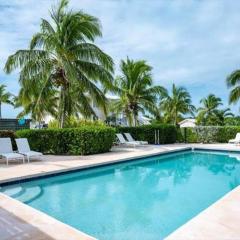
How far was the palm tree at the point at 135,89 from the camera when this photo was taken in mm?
24344

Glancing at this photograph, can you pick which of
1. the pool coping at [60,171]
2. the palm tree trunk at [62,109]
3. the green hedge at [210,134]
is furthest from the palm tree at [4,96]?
the pool coping at [60,171]

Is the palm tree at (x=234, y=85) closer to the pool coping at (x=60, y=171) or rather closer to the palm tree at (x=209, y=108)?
the pool coping at (x=60, y=171)

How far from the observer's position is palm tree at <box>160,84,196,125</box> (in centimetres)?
3922

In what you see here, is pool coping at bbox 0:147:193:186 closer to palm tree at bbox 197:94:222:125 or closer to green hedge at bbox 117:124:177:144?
green hedge at bbox 117:124:177:144

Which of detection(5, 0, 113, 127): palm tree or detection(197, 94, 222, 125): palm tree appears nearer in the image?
detection(5, 0, 113, 127): palm tree

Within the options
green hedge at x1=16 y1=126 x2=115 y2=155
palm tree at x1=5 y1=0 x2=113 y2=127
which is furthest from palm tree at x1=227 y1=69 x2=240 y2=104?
green hedge at x1=16 y1=126 x2=115 y2=155

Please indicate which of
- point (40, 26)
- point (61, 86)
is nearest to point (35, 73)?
point (61, 86)

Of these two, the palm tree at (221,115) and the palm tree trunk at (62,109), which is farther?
the palm tree at (221,115)

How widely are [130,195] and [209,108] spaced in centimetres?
3897

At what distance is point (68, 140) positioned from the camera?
15.1m

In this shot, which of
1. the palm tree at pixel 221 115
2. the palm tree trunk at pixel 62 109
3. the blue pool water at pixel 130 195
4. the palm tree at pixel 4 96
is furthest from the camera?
the palm tree at pixel 221 115

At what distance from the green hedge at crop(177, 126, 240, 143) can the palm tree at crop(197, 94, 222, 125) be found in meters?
22.2

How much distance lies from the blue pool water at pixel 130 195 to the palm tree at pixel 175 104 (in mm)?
26027

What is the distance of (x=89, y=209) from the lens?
23.4ft
